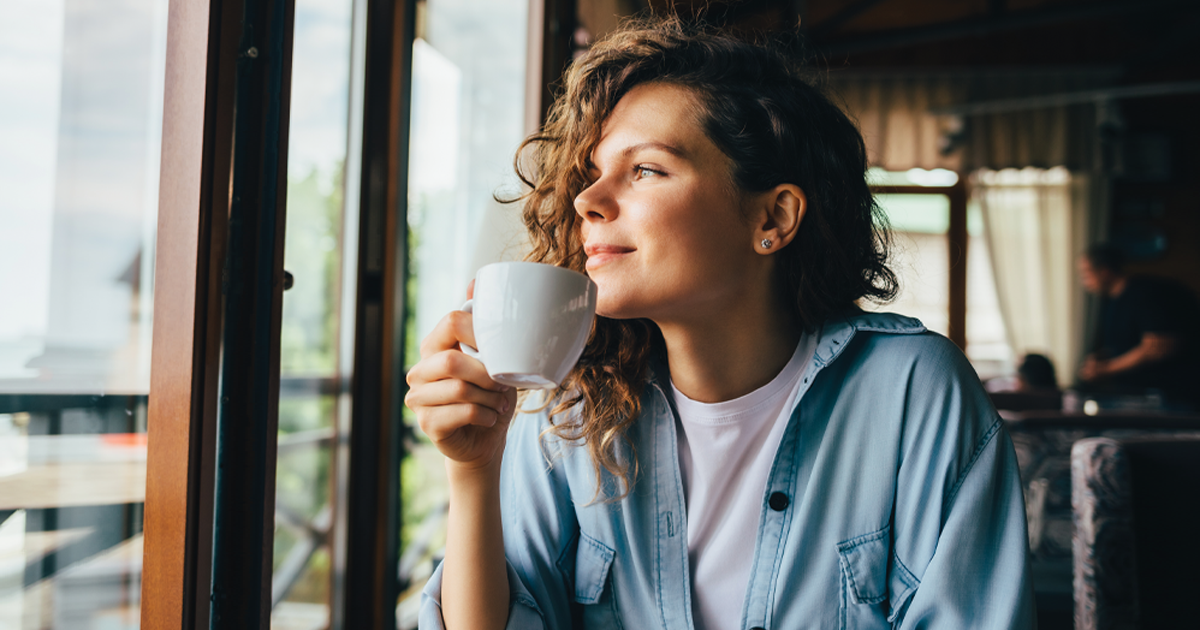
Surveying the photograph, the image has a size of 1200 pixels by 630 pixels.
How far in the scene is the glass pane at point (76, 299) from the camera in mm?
894

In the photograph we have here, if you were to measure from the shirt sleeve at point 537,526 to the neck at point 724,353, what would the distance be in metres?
0.23

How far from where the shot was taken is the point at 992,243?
6109mm

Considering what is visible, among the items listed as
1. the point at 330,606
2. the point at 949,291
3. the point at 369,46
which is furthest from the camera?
the point at 949,291

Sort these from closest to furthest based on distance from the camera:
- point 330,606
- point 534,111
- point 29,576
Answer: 1. point 29,576
2. point 330,606
3. point 534,111

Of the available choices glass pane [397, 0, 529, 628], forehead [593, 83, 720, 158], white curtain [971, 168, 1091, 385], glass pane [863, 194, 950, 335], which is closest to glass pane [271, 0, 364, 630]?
glass pane [397, 0, 529, 628]

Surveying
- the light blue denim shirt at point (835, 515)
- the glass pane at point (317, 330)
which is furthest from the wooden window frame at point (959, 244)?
the light blue denim shirt at point (835, 515)

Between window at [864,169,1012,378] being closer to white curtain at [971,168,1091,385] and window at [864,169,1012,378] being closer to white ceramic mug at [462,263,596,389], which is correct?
white curtain at [971,168,1091,385]

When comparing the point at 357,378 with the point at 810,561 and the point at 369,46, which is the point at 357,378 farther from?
the point at 810,561

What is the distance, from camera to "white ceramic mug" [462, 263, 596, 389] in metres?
0.73

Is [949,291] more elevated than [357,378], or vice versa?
[949,291]

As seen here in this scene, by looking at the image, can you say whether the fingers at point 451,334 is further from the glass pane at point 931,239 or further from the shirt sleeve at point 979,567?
the glass pane at point 931,239

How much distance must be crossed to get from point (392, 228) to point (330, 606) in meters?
0.86

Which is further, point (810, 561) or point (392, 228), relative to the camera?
point (392, 228)

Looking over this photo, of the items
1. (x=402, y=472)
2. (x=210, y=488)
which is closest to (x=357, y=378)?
(x=402, y=472)
